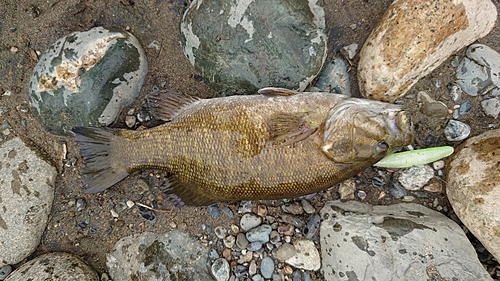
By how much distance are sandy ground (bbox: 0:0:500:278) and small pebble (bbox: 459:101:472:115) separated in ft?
0.22

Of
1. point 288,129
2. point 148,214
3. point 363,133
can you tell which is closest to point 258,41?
point 288,129

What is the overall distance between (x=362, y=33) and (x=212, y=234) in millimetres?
2807

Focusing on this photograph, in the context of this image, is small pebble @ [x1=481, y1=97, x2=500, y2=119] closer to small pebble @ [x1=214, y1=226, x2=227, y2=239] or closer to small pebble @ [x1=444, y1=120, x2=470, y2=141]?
small pebble @ [x1=444, y1=120, x2=470, y2=141]

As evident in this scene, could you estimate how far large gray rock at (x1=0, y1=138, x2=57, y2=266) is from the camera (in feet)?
13.2

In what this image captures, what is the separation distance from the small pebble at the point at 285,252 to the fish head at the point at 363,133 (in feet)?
4.13

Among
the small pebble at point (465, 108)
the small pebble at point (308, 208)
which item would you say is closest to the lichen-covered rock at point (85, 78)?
the small pebble at point (308, 208)

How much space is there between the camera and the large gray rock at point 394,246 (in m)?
3.50

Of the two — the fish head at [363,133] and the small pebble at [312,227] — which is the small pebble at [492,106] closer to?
the fish head at [363,133]

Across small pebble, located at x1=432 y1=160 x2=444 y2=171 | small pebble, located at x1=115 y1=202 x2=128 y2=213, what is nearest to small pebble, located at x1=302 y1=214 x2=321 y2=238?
small pebble, located at x1=432 y1=160 x2=444 y2=171

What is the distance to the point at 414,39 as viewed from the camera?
3605 millimetres

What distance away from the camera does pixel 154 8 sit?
415 centimetres

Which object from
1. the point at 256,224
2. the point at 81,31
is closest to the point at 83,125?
the point at 81,31

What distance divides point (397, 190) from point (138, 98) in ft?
10.1

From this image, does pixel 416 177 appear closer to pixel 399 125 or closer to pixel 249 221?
pixel 399 125
